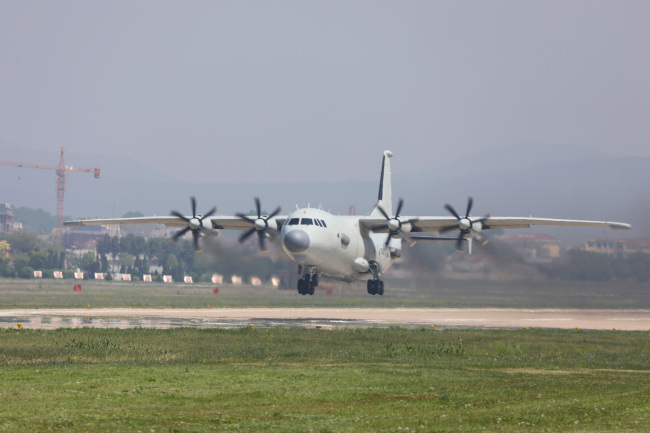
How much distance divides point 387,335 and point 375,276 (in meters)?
18.8

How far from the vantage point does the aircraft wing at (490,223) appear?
51469mm

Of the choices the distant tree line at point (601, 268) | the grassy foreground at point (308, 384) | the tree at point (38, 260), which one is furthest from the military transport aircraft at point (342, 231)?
the tree at point (38, 260)

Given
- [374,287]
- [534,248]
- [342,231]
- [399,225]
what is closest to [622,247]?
[534,248]

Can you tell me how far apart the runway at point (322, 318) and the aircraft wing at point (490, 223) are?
5.65 meters

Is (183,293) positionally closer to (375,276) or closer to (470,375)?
(375,276)

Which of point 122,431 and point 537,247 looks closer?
point 122,431

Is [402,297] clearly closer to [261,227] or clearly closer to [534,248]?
[534,248]

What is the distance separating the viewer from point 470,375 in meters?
22.6

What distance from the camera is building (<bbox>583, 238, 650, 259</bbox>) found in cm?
5712

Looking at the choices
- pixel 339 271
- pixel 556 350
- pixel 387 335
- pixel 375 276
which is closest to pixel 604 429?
pixel 556 350

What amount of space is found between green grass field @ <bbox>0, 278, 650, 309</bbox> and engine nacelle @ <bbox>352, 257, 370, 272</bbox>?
6679mm

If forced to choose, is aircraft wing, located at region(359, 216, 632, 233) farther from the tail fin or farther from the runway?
the tail fin

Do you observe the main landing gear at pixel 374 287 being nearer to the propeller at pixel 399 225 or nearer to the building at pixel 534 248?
the propeller at pixel 399 225

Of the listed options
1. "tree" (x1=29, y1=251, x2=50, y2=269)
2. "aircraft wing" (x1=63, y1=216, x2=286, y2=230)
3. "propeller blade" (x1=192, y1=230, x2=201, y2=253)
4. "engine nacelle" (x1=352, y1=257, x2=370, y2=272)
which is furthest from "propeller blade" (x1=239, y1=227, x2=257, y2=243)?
"tree" (x1=29, y1=251, x2=50, y2=269)
